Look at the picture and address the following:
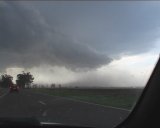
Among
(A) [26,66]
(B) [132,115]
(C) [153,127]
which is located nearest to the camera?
(C) [153,127]

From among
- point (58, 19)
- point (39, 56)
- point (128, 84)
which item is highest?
point (58, 19)

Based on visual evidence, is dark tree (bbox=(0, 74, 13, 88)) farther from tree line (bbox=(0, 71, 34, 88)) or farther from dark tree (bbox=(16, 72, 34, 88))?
dark tree (bbox=(16, 72, 34, 88))

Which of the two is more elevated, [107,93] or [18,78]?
[107,93]

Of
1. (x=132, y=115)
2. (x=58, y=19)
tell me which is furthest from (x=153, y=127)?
(x=58, y=19)

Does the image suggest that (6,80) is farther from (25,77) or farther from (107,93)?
(107,93)

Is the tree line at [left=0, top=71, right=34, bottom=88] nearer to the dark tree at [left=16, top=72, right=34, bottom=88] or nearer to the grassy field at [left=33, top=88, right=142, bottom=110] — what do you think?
the dark tree at [left=16, top=72, right=34, bottom=88]

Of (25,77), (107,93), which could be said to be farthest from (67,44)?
(107,93)

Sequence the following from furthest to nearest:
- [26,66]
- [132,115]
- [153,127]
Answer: [26,66], [132,115], [153,127]

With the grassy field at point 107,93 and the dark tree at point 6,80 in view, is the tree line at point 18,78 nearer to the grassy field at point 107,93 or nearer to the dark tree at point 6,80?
the dark tree at point 6,80

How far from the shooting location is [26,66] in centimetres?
627

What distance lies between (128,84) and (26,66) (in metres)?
1.54

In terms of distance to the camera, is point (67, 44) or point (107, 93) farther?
point (107, 93)

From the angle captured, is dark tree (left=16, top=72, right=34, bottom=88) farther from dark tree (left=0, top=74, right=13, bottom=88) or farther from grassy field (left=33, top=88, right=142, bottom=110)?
grassy field (left=33, top=88, right=142, bottom=110)

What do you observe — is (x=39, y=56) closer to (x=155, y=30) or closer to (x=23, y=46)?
(x=23, y=46)
